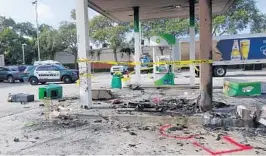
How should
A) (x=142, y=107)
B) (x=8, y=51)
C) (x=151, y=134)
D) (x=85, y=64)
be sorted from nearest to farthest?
(x=151, y=134)
(x=142, y=107)
(x=85, y=64)
(x=8, y=51)

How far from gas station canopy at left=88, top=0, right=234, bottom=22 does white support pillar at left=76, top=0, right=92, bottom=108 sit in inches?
146

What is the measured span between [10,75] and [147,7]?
17.7 metres

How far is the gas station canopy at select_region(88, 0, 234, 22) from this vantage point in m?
13.5

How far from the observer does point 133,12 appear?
52.1 ft

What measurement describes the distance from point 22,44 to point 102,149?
48.7 m

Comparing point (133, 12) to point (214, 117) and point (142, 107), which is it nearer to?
point (142, 107)

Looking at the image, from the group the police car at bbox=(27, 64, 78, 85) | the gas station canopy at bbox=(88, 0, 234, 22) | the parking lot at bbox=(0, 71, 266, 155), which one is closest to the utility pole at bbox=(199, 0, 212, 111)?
the parking lot at bbox=(0, 71, 266, 155)

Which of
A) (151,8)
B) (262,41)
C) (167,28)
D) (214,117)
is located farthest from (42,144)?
(167,28)

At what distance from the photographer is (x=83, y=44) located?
8992 mm

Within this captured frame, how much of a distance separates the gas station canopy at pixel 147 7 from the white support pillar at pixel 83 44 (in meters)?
3.70

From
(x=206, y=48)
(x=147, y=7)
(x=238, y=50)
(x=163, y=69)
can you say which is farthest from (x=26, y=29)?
(x=206, y=48)

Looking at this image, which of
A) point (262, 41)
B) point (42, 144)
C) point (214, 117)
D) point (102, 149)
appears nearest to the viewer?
point (102, 149)

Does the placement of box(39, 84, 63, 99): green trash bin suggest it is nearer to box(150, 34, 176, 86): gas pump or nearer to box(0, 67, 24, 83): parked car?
box(150, 34, 176, 86): gas pump

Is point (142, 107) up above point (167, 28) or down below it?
below
